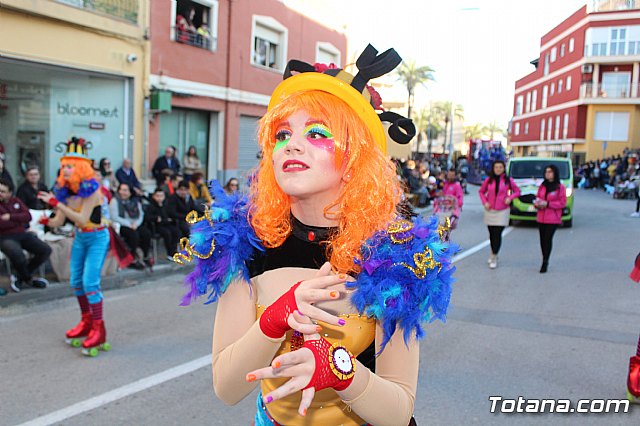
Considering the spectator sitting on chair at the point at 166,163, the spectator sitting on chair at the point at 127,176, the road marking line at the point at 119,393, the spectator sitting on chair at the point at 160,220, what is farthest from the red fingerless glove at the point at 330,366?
the spectator sitting on chair at the point at 166,163

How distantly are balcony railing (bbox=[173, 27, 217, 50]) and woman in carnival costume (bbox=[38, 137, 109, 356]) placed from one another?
10152 millimetres

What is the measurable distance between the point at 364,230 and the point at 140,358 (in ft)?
13.1

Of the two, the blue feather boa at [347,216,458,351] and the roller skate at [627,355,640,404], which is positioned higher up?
the blue feather boa at [347,216,458,351]

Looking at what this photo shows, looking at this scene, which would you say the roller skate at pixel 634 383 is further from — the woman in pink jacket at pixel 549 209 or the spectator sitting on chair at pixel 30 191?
the spectator sitting on chair at pixel 30 191

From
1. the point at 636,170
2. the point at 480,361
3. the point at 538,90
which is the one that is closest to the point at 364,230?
the point at 480,361

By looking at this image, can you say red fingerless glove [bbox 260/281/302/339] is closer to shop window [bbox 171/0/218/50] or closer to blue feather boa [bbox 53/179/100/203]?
blue feather boa [bbox 53/179/100/203]

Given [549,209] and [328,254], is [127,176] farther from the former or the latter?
[328,254]

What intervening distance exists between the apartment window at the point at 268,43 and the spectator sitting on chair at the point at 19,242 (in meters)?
11.4

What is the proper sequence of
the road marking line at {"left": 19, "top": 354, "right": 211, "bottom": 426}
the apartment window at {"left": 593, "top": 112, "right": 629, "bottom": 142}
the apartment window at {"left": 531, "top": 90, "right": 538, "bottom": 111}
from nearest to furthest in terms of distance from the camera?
the road marking line at {"left": 19, "top": 354, "right": 211, "bottom": 426} → the apartment window at {"left": 593, "top": 112, "right": 629, "bottom": 142} → the apartment window at {"left": 531, "top": 90, "right": 538, "bottom": 111}

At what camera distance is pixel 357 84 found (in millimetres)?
1934

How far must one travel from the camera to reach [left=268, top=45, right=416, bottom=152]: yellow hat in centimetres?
186

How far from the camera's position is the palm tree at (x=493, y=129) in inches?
3258

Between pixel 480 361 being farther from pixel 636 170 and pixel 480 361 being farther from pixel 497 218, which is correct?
pixel 636 170

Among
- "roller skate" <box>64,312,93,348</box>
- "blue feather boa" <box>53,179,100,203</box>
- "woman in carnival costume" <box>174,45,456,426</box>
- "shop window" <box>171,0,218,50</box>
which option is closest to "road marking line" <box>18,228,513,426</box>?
"roller skate" <box>64,312,93,348</box>
